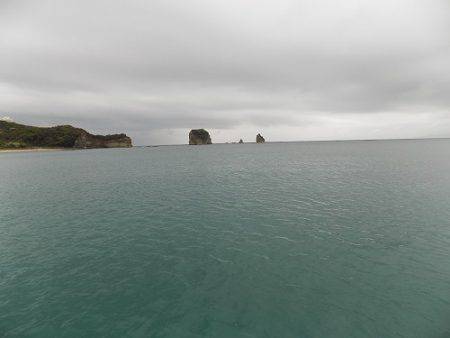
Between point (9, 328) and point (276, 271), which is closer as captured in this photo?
point (9, 328)

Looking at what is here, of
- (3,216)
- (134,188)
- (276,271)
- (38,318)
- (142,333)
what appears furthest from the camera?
(134,188)

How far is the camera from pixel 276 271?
66.6 feet

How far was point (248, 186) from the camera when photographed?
5838 centimetres

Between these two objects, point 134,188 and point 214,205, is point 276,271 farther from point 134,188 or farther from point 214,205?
point 134,188

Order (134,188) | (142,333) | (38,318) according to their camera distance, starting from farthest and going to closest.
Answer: (134,188) < (38,318) < (142,333)

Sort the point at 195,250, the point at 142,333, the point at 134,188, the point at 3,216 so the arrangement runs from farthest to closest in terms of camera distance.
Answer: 1. the point at 134,188
2. the point at 3,216
3. the point at 195,250
4. the point at 142,333

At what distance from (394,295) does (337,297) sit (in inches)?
166

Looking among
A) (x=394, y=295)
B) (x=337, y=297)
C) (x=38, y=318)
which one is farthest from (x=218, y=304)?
(x=394, y=295)

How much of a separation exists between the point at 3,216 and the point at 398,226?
186ft

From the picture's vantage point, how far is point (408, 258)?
22.0 m

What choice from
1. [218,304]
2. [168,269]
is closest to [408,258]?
[218,304]

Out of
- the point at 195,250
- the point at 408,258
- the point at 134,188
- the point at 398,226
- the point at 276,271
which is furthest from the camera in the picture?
the point at 134,188

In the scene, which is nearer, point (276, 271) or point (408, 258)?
point (276, 271)

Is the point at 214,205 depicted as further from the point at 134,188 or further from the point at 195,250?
the point at 134,188
